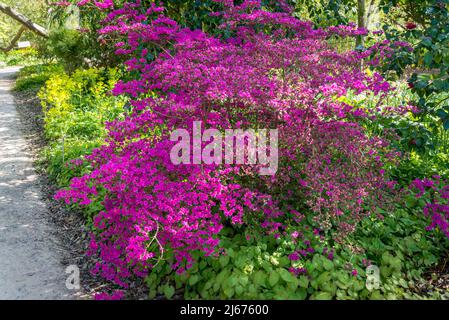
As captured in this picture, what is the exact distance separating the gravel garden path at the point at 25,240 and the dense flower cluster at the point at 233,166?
554mm

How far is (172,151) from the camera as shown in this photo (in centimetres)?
306

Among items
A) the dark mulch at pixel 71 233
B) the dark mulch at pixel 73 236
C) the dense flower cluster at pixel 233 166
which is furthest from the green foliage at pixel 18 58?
the dense flower cluster at pixel 233 166

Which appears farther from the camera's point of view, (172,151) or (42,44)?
(42,44)

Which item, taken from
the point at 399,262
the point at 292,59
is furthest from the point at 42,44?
the point at 399,262

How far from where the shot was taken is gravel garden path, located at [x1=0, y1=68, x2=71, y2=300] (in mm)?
3434

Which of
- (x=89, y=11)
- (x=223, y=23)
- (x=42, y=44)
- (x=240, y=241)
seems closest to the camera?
(x=240, y=241)

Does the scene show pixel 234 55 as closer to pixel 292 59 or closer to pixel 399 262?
pixel 292 59

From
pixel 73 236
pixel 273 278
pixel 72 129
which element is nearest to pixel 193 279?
pixel 273 278

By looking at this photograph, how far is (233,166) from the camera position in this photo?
125 inches

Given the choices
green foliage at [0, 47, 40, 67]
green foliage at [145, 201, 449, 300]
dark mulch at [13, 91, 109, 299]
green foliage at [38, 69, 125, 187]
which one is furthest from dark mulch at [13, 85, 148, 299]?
green foliage at [0, 47, 40, 67]

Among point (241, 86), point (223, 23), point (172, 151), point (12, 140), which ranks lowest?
point (12, 140)

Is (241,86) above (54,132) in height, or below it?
above

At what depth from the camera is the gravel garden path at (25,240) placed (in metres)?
3.43

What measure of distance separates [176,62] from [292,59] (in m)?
1.00
